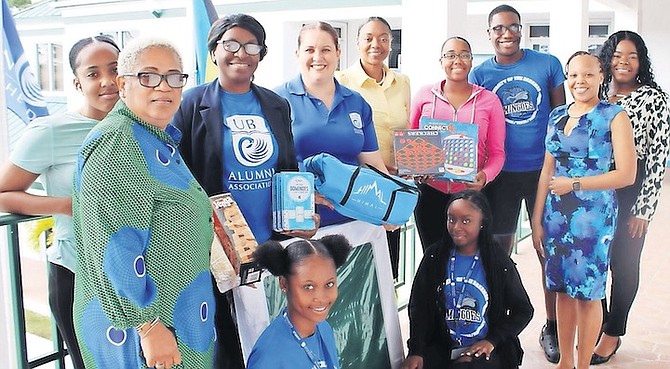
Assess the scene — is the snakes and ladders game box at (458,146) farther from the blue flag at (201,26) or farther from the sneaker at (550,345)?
the blue flag at (201,26)

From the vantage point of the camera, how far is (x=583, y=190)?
3189 millimetres

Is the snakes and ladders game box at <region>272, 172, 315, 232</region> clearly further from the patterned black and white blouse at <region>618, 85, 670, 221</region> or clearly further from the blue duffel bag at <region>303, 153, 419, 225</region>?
the patterned black and white blouse at <region>618, 85, 670, 221</region>

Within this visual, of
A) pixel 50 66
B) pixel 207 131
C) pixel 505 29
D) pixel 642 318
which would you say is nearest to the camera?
pixel 207 131

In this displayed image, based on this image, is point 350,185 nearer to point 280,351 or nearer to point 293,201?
point 293,201

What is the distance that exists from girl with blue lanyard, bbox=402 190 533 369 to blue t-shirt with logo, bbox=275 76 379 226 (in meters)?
0.60

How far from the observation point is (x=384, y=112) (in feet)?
10.7

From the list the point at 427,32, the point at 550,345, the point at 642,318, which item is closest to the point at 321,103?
the point at 427,32

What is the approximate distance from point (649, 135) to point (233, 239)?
2378 mm

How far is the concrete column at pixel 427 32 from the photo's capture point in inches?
171

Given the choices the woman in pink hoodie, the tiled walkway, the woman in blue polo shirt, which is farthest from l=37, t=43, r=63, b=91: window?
the woman in blue polo shirt

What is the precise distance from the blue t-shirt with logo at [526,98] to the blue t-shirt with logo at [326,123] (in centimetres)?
99

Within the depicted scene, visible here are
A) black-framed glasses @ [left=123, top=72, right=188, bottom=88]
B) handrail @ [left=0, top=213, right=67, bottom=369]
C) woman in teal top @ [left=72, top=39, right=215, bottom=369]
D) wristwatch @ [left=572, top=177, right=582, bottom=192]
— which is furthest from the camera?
wristwatch @ [left=572, top=177, right=582, bottom=192]

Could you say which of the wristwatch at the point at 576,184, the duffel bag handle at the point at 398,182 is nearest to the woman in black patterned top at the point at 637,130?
the wristwatch at the point at 576,184

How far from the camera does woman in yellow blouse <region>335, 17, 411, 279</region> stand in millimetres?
3260
